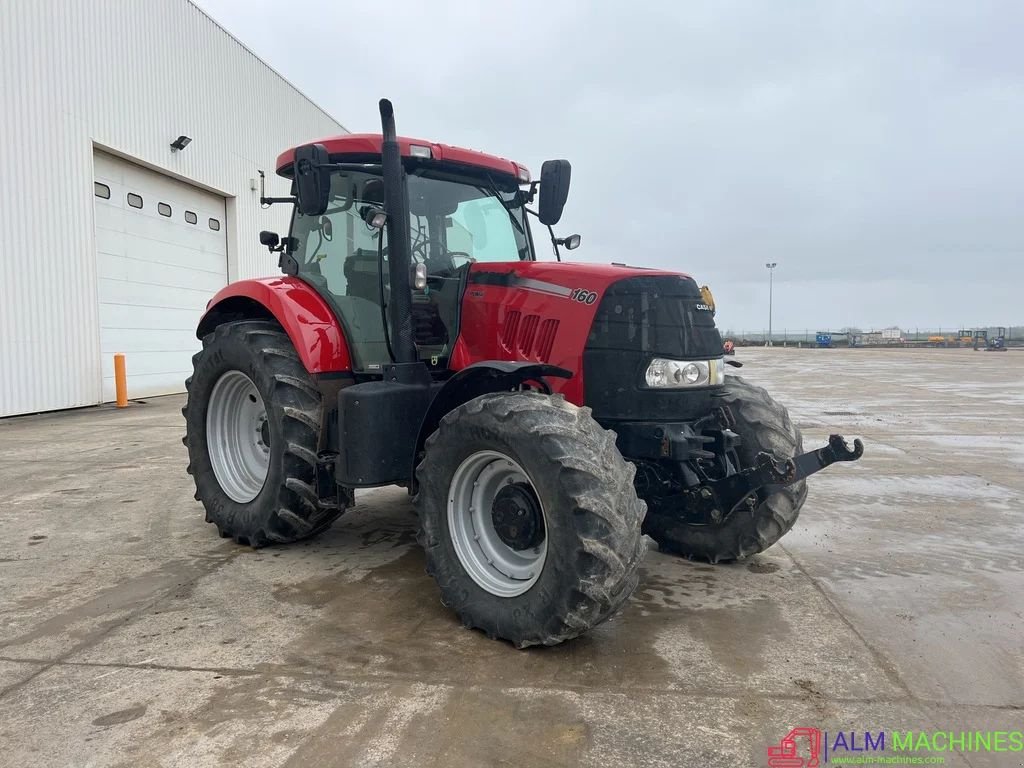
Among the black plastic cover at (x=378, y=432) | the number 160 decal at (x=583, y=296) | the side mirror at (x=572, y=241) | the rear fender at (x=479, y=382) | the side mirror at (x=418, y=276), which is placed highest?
the side mirror at (x=572, y=241)

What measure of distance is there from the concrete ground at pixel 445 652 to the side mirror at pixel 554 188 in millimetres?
2288

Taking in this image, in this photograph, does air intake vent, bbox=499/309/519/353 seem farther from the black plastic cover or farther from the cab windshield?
the black plastic cover

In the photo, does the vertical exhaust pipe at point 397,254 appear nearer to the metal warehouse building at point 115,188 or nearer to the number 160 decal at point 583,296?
the number 160 decal at point 583,296

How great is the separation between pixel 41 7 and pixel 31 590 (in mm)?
11734

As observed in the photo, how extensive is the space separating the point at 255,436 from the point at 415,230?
1984mm

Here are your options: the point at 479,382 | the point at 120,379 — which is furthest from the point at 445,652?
the point at 120,379

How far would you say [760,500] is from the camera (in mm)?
3871

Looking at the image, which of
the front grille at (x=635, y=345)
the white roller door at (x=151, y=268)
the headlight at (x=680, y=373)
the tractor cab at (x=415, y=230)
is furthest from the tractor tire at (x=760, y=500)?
the white roller door at (x=151, y=268)

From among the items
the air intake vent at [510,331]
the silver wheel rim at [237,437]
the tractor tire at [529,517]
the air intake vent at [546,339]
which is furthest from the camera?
the silver wheel rim at [237,437]

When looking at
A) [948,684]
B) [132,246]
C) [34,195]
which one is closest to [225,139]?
[132,246]

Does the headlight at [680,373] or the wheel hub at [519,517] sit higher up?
the headlight at [680,373]

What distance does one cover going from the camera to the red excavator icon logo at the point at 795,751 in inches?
90.8

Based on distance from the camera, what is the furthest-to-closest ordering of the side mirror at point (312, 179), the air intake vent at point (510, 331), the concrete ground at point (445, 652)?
1. the side mirror at point (312, 179)
2. the air intake vent at point (510, 331)
3. the concrete ground at point (445, 652)

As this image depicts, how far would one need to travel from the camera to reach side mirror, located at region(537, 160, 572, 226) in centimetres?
444
